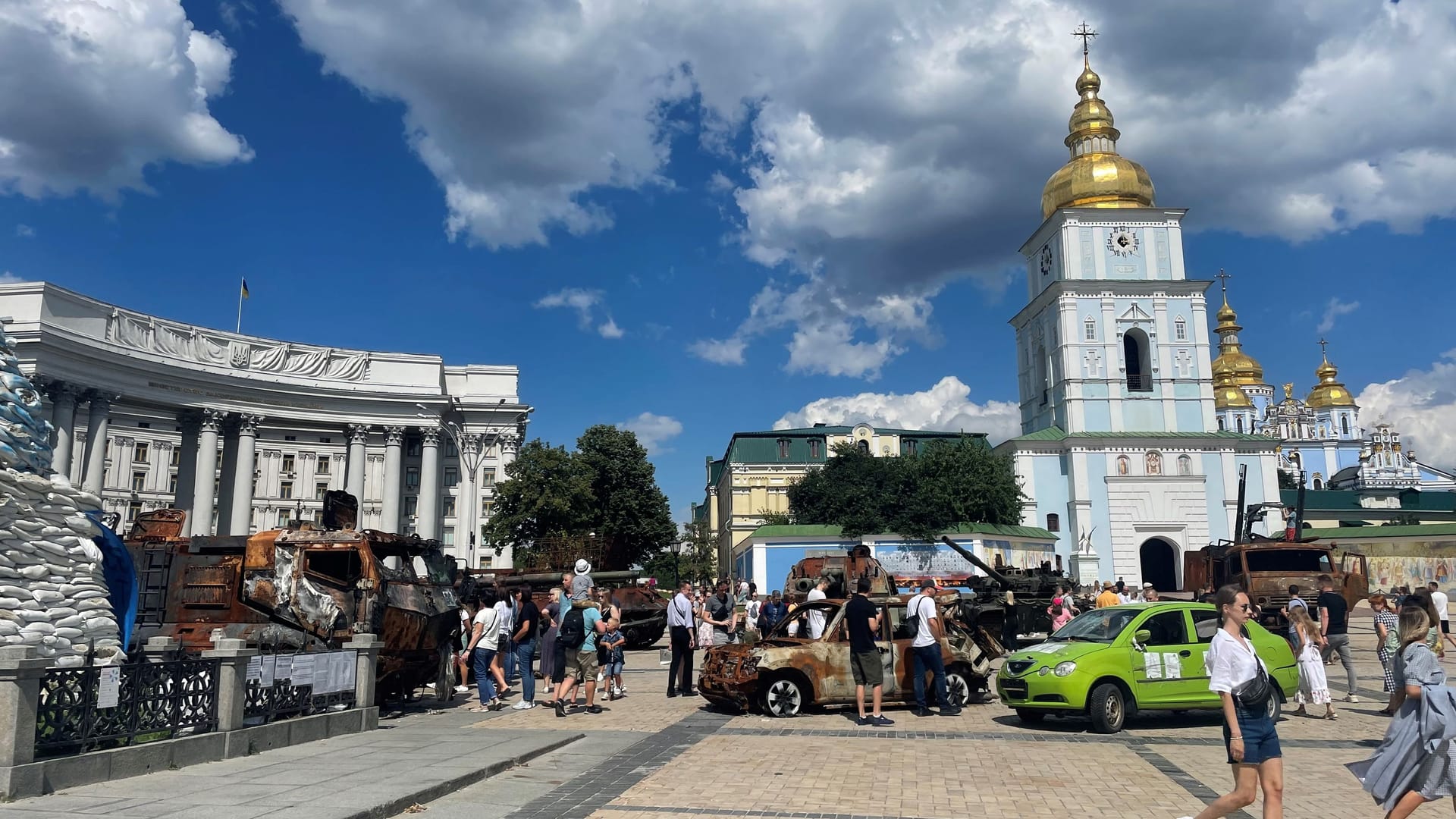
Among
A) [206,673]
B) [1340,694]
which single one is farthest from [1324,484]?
[206,673]

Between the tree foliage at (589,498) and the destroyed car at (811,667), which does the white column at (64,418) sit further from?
the destroyed car at (811,667)

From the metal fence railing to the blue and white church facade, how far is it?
51233 mm

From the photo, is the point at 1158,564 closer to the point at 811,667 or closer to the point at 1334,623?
the point at 1334,623

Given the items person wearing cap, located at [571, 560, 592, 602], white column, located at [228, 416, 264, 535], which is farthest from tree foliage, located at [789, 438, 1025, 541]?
white column, located at [228, 416, 264, 535]

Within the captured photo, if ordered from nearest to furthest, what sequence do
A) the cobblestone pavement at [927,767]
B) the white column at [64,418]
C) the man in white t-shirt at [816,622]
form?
the cobblestone pavement at [927,767], the man in white t-shirt at [816,622], the white column at [64,418]

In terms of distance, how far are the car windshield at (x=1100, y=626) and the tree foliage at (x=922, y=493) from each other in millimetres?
35557

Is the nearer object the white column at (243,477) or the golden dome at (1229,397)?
the white column at (243,477)

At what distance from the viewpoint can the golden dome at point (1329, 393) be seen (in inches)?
4254

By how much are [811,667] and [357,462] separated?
6249 cm

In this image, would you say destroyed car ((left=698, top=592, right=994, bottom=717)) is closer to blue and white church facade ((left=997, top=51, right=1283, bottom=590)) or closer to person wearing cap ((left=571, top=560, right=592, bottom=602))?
person wearing cap ((left=571, top=560, right=592, bottom=602))

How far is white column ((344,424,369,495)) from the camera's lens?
6775cm

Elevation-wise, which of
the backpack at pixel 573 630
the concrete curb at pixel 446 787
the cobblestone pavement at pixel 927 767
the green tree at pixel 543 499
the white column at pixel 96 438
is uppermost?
the white column at pixel 96 438

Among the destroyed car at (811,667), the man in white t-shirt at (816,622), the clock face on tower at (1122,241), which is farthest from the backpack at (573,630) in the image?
the clock face on tower at (1122,241)

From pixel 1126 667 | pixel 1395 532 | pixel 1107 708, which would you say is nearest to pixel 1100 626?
pixel 1126 667
